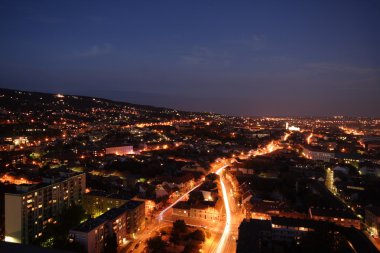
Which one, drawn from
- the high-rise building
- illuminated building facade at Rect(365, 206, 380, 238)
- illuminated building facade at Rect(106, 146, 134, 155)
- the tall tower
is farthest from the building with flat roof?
illuminated building facade at Rect(106, 146, 134, 155)

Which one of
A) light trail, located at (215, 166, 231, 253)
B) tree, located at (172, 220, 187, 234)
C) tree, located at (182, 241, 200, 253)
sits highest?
tree, located at (172, 220, 187, 234)

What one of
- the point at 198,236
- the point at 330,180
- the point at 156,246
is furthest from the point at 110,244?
the point at 330,180

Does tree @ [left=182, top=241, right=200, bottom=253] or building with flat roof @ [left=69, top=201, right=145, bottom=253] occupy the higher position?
building with flat roof @ [left=69, top=201, right=145, bottom=253]

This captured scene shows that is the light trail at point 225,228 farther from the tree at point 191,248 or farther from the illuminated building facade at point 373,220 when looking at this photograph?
the illuminated building facade at point 373,220

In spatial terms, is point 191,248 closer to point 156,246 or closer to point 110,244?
point 156,246

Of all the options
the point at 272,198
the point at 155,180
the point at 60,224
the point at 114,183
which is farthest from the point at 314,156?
the point at 60,224

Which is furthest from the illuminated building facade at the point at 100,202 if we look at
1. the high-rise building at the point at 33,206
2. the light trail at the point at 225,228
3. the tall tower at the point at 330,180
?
the tall tower at the point at 330,180

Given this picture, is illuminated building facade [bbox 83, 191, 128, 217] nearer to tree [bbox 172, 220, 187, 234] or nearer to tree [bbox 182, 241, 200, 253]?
tree [bbox 172, 220, 187, 234]

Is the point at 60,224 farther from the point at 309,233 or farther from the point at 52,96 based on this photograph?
the point at 52,96

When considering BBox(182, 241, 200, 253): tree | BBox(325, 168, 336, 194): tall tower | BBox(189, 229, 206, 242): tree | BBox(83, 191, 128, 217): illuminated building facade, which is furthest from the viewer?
BBox(325, 168, 336, 194): tall tower
